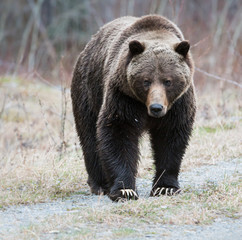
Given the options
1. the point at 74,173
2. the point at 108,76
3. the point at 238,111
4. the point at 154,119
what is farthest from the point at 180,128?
the point at 238,111

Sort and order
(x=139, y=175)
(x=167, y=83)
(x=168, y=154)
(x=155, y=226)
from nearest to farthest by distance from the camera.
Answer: (x=155, y=226) < (x=167, y=83) < (x=168, y=154) < (x=139, y=175)

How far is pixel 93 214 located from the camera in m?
4.66

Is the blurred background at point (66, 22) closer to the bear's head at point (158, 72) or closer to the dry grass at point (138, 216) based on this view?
the bear's head at point (158, 72)

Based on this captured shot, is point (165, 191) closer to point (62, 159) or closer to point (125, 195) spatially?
point (125, 195)

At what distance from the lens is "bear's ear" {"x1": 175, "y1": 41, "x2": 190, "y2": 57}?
5.37 metres

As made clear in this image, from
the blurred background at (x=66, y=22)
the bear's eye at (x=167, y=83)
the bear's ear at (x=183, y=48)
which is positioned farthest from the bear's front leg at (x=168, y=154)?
the blurred background at (x=66, y=22)

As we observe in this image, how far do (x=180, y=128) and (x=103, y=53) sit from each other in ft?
4.40

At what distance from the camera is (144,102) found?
541cm

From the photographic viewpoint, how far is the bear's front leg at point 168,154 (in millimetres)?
5766

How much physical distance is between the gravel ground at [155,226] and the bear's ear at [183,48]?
1476 mm

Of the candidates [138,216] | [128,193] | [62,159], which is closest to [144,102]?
[128,193]

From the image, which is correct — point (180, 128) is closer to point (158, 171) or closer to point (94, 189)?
point (158, 171)

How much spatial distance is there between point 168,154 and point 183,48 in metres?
1.12

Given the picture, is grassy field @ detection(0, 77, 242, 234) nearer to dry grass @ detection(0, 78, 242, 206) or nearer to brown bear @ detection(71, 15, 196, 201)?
dry grass @ detection(0, 78, 242, 206)
